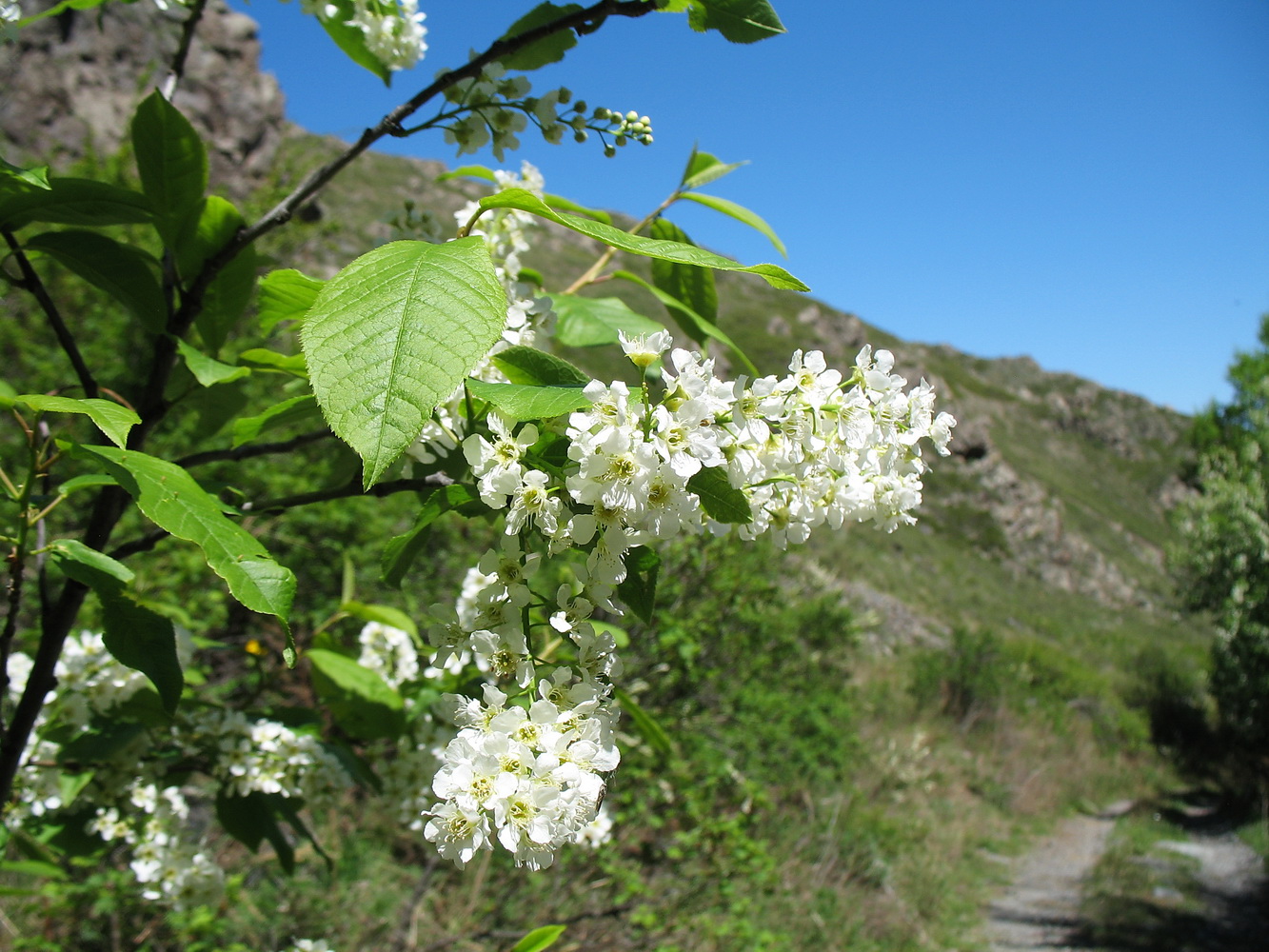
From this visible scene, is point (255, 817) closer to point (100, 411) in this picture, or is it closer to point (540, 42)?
point (100, 411)

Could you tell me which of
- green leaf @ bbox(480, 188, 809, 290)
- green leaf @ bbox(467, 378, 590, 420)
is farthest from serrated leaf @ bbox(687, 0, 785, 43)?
green leaf @ bbox(467, 378, 590, 420)

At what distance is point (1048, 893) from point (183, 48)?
910cm

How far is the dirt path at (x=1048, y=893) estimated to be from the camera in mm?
6371

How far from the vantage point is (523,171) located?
1.31 m

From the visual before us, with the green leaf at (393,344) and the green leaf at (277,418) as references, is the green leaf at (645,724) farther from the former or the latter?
the green leaf at (393,344)

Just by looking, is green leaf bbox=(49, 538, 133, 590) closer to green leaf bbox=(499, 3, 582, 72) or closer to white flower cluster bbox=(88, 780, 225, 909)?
green leaf bbox=(499, 3, 582, 72)

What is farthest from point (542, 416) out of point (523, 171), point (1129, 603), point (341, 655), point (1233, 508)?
point (1129, 603)

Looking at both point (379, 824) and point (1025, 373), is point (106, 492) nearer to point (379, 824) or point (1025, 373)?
point (379, 824)

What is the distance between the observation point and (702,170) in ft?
4.13

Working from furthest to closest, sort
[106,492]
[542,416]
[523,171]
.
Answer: [523,171] → [106,492] → [542,416]

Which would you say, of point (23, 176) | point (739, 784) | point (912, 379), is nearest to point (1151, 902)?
point (739, 784)

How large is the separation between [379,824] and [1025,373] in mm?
72402

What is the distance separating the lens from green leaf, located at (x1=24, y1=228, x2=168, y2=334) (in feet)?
3.12

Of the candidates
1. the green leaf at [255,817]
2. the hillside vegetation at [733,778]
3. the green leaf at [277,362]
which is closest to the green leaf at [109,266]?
the green leaf at [277,362]
